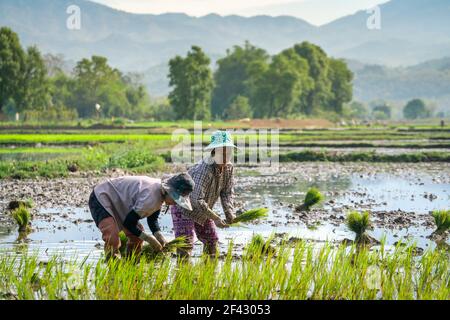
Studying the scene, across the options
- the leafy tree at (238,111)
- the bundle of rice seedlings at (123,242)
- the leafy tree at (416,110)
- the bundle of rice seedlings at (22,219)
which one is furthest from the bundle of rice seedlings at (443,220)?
the leafy tree at (416,110)

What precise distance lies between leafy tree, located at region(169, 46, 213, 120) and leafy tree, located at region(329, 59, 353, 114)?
32377 millimetres

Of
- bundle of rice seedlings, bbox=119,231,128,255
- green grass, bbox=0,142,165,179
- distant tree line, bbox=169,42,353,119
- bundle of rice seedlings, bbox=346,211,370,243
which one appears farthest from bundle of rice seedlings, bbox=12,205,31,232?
distant tree line, bbox=169,42,353,119

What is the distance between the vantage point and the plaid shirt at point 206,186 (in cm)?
714

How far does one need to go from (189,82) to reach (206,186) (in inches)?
2711

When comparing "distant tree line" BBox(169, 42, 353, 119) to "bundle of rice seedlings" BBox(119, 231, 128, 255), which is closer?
"bundle of rice seedlings" BBox(119, 231, 128, 255)

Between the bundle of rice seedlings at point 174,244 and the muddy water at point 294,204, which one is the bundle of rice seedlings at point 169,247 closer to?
the bundle of rice seedlings at point 174,244

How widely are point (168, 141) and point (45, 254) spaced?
28128mm

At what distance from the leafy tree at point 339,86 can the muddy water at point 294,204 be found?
8194cm

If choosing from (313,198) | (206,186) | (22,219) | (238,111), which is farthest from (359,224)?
(238,111)

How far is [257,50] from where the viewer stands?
117438mm

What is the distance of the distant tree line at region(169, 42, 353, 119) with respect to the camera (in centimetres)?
7644

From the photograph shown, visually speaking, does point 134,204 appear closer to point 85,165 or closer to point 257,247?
point 257,247

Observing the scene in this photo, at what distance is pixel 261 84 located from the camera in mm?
84688

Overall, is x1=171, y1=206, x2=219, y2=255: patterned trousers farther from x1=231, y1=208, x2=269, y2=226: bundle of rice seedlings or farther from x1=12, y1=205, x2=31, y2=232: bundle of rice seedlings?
x1=12, y1=205, x2=31, y2=232: bundle of rice seedlings
